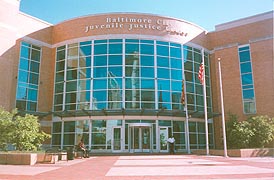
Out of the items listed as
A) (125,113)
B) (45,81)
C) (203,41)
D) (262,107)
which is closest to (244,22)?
(203,41)

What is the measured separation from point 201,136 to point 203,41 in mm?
12098

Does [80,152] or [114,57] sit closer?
[80,152]

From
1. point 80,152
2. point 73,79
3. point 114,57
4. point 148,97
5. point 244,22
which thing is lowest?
point 80,152

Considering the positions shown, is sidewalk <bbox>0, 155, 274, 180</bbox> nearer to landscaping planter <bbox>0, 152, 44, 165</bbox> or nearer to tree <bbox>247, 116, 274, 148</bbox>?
landscaping planter <bbox>0, 152, 44, 165</bbox>

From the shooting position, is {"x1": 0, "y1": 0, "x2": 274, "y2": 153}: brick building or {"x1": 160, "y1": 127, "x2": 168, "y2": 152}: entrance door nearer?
{"x1": 160, "y1": 127, "x2": 168, "y2": 152}: entrance door

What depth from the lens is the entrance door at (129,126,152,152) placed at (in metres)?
26.4

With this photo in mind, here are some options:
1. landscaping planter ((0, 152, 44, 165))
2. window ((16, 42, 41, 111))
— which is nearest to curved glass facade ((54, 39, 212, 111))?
window ((16, 42, 41, 111))

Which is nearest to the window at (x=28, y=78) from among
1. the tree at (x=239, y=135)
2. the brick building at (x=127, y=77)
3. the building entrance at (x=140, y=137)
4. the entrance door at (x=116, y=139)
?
the brick building at (x=127, y=77)

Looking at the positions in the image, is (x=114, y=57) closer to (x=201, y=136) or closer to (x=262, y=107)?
(x=201, y=136)

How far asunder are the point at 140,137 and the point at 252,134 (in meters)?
10.6

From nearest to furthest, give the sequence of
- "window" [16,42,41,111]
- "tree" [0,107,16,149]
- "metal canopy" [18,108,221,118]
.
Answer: "tree" [0,107,16,149] → "metal canopy" [18,108,221,118] → "window" [16,42,41,111]

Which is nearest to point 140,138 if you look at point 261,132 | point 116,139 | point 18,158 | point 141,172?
point 116,139

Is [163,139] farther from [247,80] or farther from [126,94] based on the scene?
[247,80]

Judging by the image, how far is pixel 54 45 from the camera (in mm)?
32688
